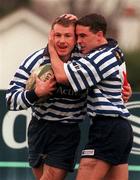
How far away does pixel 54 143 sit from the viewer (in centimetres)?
471

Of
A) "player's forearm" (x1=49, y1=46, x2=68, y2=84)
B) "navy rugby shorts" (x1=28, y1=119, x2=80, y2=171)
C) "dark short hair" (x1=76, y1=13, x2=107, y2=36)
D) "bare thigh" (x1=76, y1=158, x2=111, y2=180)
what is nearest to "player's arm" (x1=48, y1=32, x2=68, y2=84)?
"player's forearm" (x1=49, y1=46, x2=68, y2=84)

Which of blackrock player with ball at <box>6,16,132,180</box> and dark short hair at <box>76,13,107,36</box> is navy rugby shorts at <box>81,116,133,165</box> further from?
dark short hair at <box>76,13,107,36</box>

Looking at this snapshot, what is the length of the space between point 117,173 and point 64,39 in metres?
0.95

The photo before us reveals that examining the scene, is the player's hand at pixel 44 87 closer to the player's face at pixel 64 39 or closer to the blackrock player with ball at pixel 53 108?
the blackrock player with ball at pixel 53 108

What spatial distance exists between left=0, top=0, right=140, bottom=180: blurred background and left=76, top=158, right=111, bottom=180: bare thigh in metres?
1.90

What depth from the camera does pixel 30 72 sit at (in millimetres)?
4688

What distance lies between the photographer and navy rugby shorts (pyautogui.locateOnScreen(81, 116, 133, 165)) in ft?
14.7

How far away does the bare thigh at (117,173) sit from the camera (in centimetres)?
464

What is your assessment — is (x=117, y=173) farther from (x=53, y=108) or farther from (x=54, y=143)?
(x=53, y=108)

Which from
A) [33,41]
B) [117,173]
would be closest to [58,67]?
[117,173]

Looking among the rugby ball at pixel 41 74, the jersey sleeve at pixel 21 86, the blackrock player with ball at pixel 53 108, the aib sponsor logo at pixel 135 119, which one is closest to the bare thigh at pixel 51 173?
the blackrock player with ball at pixel 53 108

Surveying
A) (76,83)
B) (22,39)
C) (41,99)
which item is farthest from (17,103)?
(22,39)

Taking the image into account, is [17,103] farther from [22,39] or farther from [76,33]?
[22,39]

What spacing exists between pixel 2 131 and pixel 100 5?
4.82ft
